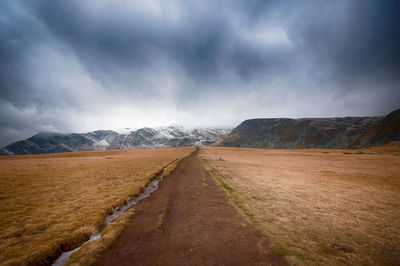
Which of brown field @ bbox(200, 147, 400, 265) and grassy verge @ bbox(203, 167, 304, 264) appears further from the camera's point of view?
brown field @ bbox(200, 147, 400, 265)

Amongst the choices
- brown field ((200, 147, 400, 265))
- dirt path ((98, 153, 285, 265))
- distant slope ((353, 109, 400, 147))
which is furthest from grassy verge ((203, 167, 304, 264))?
distant slope ((353, 109, 400, 147))

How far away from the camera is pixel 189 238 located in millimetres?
9664

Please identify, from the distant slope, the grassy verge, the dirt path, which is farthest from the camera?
the distant slope

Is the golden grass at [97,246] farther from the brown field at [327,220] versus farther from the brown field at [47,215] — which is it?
the brown field at [327,220]

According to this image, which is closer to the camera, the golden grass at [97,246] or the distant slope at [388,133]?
the golden grass at [97,246]

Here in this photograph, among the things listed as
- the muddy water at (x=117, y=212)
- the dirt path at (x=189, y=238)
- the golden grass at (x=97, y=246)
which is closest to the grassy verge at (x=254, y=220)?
the dirt path at (x=189, y=238)

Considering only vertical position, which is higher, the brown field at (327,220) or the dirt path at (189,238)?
the dirt path at (189,238)

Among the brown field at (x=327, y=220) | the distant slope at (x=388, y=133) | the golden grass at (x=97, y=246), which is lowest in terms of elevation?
the brown field at (x=327, y=220)

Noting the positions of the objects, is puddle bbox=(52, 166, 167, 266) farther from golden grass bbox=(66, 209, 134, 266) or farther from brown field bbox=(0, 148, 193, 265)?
golden grass bbox=(66, 209, 134, 266)

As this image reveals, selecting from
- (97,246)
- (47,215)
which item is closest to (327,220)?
(97,246)

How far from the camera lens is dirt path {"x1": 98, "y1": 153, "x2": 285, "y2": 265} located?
782 centimetres

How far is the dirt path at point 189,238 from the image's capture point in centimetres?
Result: 782

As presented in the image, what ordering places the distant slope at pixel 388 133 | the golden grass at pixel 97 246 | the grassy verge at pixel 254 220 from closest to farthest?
the golden grass at pixel 97 246 → the grassy verge at pixel 254 220 → the distant slope at pixel 388 133

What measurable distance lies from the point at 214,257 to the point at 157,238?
4.10m
